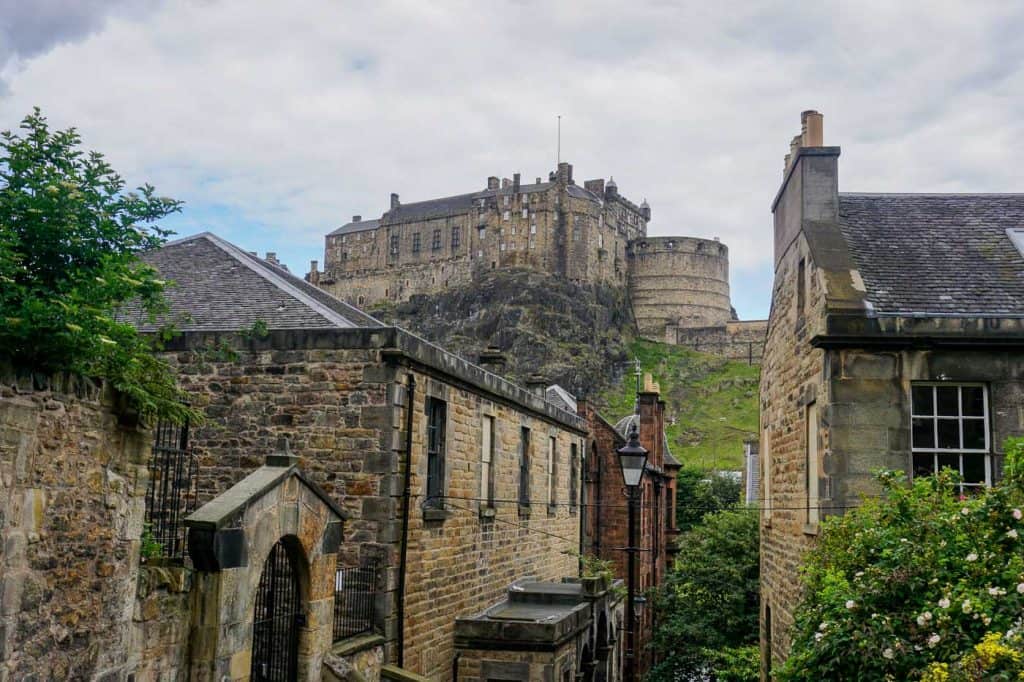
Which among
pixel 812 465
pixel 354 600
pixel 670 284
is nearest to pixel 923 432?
pixel 812 465

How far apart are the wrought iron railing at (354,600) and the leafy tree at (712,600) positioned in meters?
15.0

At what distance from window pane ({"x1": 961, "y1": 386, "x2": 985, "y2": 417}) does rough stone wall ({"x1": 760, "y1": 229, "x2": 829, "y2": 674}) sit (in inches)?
68.3

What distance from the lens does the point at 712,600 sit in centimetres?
2794

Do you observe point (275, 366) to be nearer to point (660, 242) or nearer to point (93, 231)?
point (93, 231)

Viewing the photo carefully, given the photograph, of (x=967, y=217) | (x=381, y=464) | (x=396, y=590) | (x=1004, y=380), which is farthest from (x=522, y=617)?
(x=967, y=217)

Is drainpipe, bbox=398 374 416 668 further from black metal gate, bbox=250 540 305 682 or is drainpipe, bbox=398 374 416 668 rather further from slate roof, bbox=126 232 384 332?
black metal gate, bbox=250 540 305 682

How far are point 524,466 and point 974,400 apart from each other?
33.1ft

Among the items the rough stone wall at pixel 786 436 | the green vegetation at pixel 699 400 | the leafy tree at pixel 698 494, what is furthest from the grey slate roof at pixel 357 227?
the rough stone wall at pixel 786 436

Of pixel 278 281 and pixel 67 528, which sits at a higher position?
pixel 278 281

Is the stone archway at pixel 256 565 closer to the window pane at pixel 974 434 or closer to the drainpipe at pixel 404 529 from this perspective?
the drainpipe at pixel 404 529

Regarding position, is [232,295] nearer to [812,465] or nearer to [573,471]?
[812,465]

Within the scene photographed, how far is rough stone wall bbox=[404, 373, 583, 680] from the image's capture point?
572 inches

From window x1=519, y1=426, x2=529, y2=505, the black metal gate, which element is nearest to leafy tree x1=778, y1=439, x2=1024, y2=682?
the black metal gate

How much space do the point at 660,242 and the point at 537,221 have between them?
18.4 m
